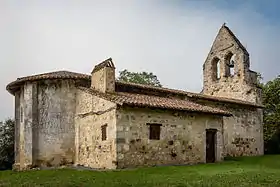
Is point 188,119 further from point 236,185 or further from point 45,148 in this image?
point 236,185

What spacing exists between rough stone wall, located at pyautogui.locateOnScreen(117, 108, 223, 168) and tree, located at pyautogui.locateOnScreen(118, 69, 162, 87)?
76.3ft

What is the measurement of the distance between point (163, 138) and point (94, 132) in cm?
352

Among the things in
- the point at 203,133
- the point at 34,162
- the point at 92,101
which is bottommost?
the point at 34,162

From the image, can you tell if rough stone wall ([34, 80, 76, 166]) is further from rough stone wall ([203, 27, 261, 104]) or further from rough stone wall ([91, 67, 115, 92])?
rough stone wall ([203, 27, 261, 104])

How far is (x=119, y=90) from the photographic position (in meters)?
22.6

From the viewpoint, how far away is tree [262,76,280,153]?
32719 millimetres

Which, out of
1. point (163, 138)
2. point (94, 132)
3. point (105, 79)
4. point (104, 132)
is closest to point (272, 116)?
point (163, 138)

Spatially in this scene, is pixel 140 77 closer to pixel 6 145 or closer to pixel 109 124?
pixel 6 145

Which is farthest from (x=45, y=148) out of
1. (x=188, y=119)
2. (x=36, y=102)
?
(x=188, y=119)

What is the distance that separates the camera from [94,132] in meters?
20.0

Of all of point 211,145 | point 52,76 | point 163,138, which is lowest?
point 211,145

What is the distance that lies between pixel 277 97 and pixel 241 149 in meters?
11.7

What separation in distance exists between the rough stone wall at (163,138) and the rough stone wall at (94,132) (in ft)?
1.80

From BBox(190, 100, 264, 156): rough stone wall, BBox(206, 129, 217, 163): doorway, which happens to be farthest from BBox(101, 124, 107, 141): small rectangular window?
BBox(190, 100, 264, 156): rough stone wall
